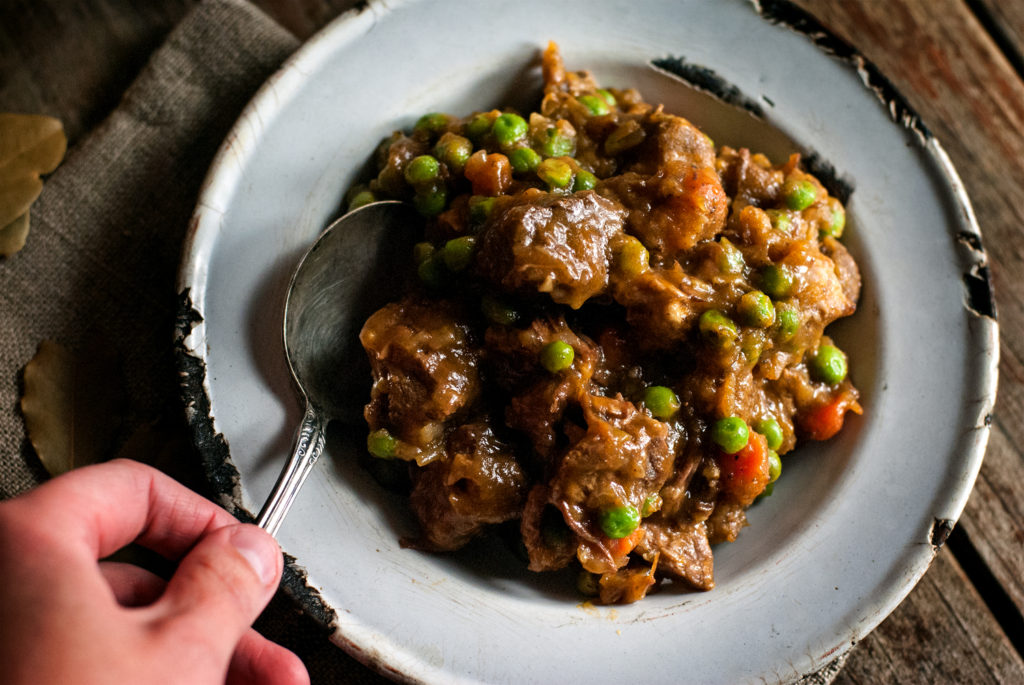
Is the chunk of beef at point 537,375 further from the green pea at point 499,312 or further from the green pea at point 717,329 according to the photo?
the green pea at point 717,329

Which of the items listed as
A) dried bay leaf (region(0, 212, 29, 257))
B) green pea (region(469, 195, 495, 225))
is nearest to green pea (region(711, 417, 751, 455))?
green pea (region(469, 195, 495, 225))

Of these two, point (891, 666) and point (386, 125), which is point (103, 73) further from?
point (891, 666)

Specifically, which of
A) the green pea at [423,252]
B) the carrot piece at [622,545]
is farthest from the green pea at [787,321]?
the green pea at [423,252]

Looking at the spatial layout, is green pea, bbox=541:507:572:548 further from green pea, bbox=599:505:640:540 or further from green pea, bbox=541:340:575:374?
green pea, bbox=541:340:575:374

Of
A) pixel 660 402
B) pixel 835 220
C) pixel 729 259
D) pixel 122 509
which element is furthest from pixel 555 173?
pixel 122 509

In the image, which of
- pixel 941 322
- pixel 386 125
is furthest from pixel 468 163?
pixel 941 322
